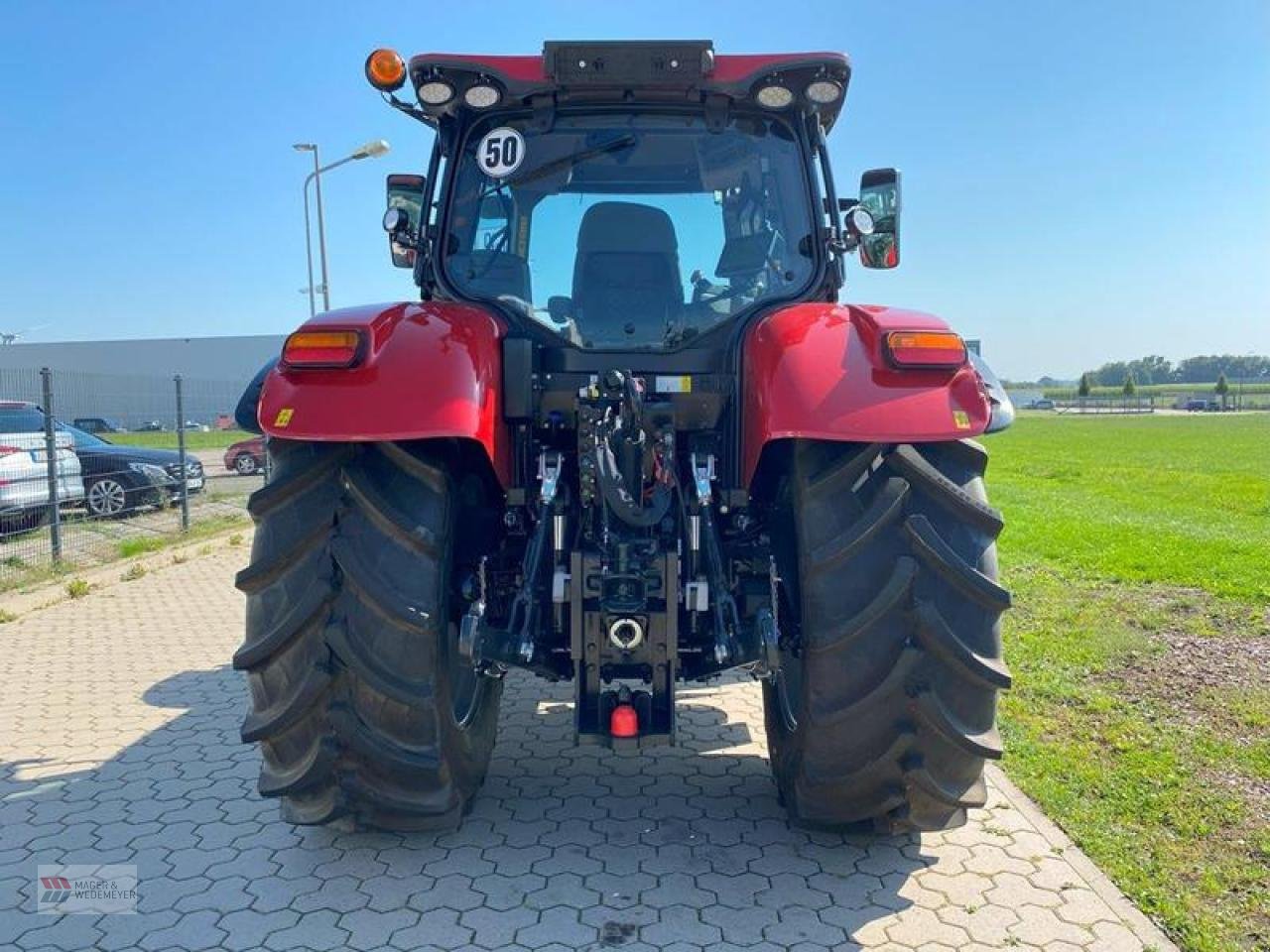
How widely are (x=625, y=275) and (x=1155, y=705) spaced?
11.9 feet

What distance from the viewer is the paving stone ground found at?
9.78ft

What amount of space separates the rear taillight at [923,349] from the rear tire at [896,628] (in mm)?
274

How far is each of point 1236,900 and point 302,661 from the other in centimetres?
310

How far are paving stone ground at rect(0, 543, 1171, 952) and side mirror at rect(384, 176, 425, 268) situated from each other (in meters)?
2.35

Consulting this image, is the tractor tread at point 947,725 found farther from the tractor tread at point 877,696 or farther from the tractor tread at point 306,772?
the tractor tread at point 306,772

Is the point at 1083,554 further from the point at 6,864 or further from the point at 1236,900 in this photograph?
the point at 6,864

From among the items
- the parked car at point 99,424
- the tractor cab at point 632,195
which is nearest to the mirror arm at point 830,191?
the tractor cab at point 632,195

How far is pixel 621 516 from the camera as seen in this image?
123 inches

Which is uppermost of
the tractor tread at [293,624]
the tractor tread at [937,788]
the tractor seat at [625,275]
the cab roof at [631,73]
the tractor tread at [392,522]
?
the cab roof at [631,73]

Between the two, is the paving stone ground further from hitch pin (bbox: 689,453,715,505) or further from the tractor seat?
the tractor seat

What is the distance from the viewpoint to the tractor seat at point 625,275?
3.73 meters

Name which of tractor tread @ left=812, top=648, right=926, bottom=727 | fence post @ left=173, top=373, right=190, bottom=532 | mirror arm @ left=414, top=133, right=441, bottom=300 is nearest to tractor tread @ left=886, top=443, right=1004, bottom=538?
tractor tread @ left=812, top=648, right=926, bottom=727

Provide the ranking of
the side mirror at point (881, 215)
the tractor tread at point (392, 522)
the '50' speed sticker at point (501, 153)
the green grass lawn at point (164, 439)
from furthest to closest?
the green grass lawn at point (164, 439), the side mirror at point (881, 215), the '50' speed sticker at point (501, 153), the tractor tread at point (392, 522)

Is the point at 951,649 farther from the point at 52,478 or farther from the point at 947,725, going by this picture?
the point at 52,478
